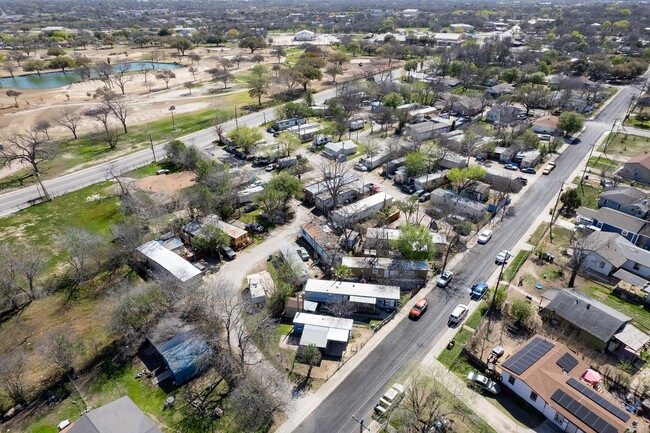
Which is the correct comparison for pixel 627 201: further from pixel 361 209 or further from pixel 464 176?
pixel 361 209

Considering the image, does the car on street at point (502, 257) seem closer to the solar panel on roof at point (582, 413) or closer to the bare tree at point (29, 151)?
the solar panel on roof at point (582, 413)

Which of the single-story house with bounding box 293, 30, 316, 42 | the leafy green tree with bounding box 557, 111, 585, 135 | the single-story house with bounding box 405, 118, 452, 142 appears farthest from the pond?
the leafy green tree with bounding box 557, 111, 585, 135

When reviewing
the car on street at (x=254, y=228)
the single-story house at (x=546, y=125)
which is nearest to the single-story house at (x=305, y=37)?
the single-story house at (x=546, y=125)

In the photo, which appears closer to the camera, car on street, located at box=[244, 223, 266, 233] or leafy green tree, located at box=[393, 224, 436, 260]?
leafy green tree, located at box=[393, 224, 436, 260]

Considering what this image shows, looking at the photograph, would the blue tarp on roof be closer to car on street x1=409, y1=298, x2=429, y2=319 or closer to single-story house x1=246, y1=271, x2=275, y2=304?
single-story house x1=246, y1=271, x2=275, y2=304

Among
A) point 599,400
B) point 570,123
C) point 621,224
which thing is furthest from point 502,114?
point 599,400
